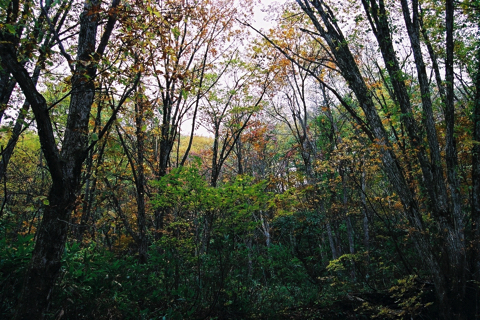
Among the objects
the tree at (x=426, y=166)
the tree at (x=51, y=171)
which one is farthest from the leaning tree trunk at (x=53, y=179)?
the tree at (x=426, y=166)

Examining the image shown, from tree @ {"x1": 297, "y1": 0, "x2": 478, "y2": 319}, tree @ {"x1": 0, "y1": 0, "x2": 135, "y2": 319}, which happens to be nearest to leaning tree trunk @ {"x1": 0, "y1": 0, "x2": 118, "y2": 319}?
tree @ {"x1": 0, "y1": 0, "x2": 135, "y2": 319}

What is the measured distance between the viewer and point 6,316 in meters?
2.91

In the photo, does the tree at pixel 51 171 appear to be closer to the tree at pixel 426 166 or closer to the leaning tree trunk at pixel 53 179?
the leaning tree trunk at pixel 53 179

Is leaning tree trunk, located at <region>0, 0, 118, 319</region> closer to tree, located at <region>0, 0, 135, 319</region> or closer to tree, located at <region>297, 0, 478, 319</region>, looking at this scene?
tree, located at <region>0, 0, 135, 319</region>

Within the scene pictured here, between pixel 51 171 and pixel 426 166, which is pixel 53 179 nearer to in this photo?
pixel 51 171

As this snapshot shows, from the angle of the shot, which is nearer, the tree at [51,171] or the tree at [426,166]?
the tree at [51,171]

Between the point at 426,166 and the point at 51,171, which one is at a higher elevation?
the point at 426,166

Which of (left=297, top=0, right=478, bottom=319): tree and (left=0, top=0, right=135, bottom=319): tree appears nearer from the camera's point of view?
(left=0, top=0, right=135, bottom=319): tree

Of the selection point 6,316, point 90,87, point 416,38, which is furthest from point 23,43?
point 416,38

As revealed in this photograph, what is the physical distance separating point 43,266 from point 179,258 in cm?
260

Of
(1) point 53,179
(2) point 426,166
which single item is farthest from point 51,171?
(2) point 426,166

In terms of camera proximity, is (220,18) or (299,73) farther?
(299,73)

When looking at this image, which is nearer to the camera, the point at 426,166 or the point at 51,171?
the point at 51,171

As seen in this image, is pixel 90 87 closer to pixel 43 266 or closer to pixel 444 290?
pixel 43 266
